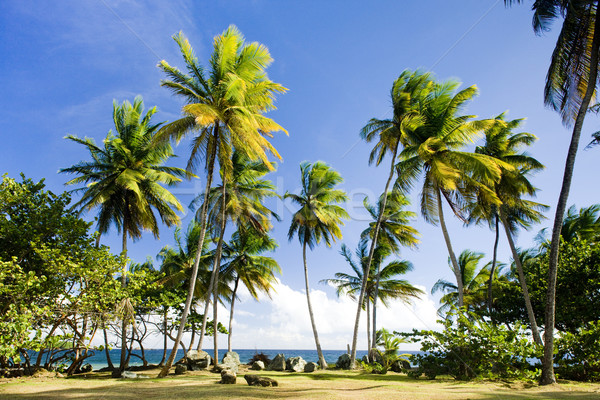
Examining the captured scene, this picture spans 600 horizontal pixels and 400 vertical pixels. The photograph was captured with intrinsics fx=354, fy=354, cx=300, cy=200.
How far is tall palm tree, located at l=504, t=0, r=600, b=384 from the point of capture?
9750mm

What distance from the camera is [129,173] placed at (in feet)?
52.4

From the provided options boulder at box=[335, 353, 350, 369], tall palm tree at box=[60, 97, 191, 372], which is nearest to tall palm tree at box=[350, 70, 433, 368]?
boulder at box=[335, 353, 350, 369]

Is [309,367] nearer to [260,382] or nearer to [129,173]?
[260,382]

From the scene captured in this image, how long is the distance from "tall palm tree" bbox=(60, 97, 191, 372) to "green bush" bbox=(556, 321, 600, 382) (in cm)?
1584

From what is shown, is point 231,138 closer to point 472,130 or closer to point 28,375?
point 472,130

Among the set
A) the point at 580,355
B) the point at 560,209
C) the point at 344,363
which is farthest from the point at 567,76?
the point at 344,363

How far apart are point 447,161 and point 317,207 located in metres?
9.02

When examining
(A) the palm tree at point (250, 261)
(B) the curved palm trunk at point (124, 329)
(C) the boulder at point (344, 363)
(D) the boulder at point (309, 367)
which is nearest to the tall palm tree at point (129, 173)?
(B) the curved palm trunk at point (124, 329)

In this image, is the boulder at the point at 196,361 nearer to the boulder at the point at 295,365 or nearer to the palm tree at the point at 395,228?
the boulder at the point at 295,365

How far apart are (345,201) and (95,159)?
14482 millimetres

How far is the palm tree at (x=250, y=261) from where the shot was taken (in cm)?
2306

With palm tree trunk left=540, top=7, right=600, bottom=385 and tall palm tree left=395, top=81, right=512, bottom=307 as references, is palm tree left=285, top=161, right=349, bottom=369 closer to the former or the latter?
tall palm tree left=395, top=81, right=512, bottom=307

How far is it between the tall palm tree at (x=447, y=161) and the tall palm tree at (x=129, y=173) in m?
10.6

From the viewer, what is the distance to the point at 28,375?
39.7 ft
